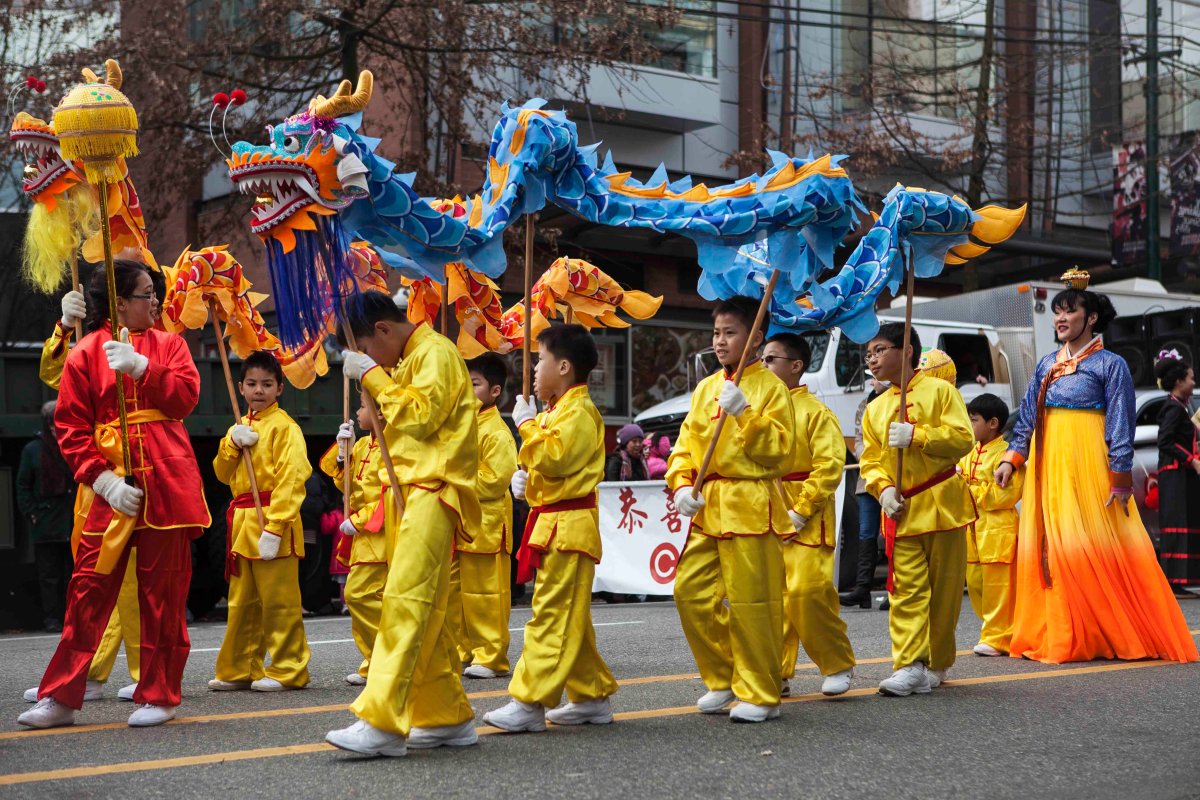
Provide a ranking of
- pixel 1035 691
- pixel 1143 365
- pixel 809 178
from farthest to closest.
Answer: pixel 1143 365 < pixel 1035 691 < pixel 809 178

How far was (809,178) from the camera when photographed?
6262 mm

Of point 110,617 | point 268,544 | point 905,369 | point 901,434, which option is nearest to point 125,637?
point 110,617

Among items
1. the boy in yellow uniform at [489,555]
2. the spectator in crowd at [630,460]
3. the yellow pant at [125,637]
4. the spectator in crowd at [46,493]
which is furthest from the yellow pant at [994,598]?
the spectator in crowd at [46,493]

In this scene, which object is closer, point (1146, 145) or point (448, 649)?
point (448, 649)

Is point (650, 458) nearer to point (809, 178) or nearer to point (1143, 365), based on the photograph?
point (1143, 365)

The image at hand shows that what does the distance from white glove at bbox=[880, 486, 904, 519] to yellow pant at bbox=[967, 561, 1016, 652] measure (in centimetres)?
190

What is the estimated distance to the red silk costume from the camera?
Result: 231 inches

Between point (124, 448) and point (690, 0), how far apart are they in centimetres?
1821

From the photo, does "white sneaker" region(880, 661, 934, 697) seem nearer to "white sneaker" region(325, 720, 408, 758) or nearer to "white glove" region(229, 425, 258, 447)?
"white sneaker" region(325, 720, 408, 758)

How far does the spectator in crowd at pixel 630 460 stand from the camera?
14.0m

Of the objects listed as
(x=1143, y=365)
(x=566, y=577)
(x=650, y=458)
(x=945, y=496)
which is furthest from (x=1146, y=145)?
(x=566, y=577)

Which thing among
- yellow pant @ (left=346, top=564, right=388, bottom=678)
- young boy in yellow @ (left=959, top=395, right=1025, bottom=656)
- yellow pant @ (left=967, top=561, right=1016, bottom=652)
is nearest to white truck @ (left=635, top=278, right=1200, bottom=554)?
young boy in yellow @ (left=959, top=395, right=1025, bottom=656)

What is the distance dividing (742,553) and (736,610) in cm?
23

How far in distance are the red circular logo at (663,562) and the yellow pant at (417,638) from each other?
7739 mm
